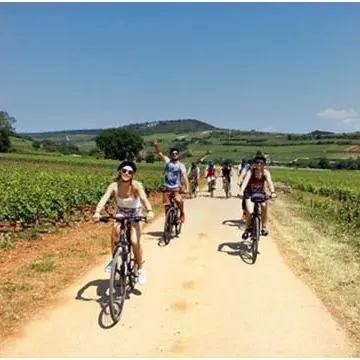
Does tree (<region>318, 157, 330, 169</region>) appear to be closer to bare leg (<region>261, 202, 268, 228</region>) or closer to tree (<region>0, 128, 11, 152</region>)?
tree (<region>0, 128, 11, 152</region>)

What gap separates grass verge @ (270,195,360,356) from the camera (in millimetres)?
7164

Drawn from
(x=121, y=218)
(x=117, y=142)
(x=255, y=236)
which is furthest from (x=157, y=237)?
(x=117, y=142)

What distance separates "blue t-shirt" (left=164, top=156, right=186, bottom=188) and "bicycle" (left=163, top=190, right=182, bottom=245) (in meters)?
0.22

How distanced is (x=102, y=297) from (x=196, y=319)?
1.67 meters

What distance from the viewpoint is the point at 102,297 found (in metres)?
7.59

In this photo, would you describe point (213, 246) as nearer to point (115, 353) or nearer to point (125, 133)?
point (115, 353)

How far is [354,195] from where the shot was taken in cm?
3219

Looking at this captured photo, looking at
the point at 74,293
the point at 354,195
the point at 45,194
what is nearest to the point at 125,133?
the point at 354,195

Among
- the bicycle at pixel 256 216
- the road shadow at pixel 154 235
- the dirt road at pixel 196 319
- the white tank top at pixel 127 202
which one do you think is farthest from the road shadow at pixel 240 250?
the white tank top at pixel 127 202

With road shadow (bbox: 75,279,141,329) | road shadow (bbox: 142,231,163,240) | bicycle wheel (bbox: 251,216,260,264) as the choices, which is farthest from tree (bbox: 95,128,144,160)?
road shadow (bbox: 75,279,141,329)

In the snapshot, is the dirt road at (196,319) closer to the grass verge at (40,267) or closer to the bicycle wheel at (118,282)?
the bicycle wheel at (118,282)

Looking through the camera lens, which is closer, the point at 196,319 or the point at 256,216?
the point at 196,319

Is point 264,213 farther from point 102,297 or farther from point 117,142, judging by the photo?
point 117,142

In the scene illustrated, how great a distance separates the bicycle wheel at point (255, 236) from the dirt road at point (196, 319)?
0.77ft
